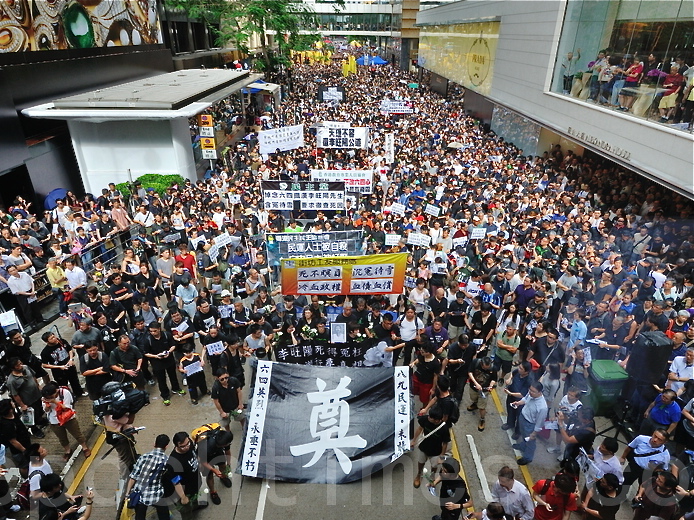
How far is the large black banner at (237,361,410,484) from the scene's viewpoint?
20.5 ft

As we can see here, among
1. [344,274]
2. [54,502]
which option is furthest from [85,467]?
[344,274]

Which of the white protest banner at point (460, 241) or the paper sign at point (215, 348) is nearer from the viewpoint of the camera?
the paper sign at point (215, 348)

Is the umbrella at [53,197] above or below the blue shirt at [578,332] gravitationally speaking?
below

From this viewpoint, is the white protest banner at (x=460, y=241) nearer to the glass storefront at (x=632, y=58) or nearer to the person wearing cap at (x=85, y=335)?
the glass storefront at (x=632, y=58)

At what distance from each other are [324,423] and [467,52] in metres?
33.1

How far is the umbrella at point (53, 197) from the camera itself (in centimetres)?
1650

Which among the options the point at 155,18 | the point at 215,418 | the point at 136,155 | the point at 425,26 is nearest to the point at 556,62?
the point at 136,155

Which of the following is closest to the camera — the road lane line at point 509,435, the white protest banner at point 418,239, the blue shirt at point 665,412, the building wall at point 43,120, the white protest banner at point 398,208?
the blue shirt at point 665,412

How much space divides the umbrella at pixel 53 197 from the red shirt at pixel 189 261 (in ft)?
30.6

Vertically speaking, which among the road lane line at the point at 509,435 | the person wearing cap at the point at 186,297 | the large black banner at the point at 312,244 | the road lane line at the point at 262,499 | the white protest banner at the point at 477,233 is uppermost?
the large black banner at the point at 312,244

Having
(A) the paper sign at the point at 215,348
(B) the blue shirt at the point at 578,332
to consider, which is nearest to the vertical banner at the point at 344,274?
(A) the paper sign at the point at 215,348

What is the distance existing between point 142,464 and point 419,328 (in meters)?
4.72

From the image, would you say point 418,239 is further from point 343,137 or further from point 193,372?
point 343,137

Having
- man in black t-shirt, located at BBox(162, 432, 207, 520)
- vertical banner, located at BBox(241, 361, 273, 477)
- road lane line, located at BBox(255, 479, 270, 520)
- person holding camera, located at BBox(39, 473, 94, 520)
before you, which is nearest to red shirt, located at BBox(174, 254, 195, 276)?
vertical banner, located at BBox(241, 361, 273, 477)
